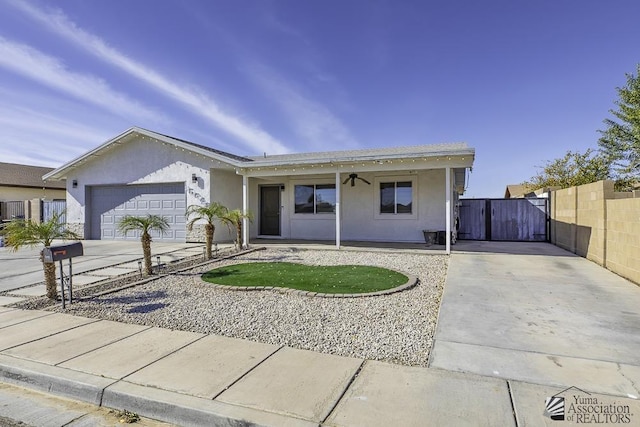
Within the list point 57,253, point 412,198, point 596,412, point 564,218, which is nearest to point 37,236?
point 57,253

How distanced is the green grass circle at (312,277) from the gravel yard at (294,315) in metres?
0.47

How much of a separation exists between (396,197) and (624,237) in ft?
23.8

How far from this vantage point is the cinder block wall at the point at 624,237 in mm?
6723

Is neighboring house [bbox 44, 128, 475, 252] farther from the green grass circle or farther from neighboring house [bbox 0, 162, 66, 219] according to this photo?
neighboring house [bbox 0, 162, 66, 219]

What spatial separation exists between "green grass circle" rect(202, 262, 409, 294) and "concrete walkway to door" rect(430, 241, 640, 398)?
1349 millimetres

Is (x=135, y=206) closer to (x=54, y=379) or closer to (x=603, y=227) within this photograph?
(x=54, y=379)

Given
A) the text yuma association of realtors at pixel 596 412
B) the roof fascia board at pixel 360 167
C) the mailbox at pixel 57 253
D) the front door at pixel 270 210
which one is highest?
the roof fascia board at pixel 360 167

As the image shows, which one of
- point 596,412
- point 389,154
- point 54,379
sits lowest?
point 54,379

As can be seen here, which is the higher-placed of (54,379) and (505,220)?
(505,220)

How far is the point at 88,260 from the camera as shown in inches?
392

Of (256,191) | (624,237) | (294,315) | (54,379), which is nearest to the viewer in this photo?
(54,379)

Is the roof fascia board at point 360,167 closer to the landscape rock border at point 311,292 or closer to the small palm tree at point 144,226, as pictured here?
the landscape rock border at point 311,292

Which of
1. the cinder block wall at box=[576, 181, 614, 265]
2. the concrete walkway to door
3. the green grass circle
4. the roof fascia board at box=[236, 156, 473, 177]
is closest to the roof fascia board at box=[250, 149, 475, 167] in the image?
the roof fascia board at box=[236, 156, 473, 177]

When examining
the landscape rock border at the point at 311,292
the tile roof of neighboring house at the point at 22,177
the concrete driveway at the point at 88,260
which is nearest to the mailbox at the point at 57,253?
the concrete driveway at the point at 88,260
